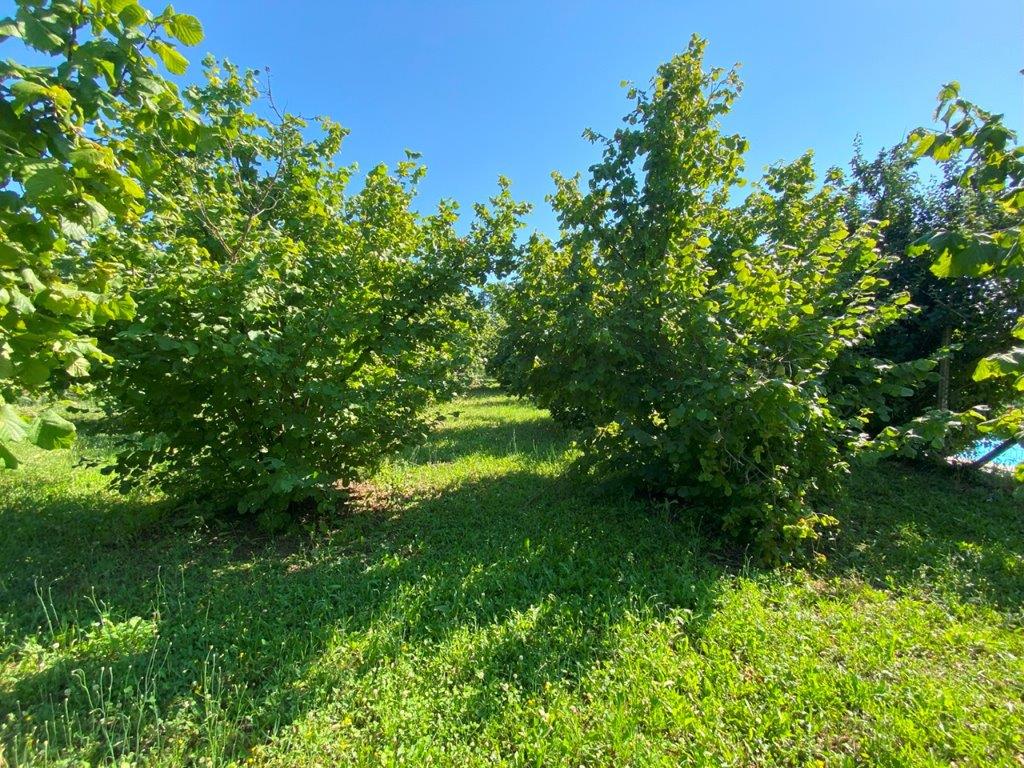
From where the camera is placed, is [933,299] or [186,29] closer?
[186,29]

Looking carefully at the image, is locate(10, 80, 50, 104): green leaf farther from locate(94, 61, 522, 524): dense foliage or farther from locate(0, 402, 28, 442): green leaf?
locate(94, 61, 522, 524): dense foliage

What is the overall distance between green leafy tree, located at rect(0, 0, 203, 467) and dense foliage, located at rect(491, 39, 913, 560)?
2.71m

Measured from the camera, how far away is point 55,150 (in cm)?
144

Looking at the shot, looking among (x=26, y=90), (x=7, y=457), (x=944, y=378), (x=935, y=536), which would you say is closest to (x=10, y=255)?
(x=26, y=90)

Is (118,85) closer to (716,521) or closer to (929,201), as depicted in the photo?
(716,521)

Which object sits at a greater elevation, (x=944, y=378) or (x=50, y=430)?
(x=50, y=430)

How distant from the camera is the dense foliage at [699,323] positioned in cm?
342

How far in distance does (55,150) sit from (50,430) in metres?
0.83

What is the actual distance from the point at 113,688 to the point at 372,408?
2149mm

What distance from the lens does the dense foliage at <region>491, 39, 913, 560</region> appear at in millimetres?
3416

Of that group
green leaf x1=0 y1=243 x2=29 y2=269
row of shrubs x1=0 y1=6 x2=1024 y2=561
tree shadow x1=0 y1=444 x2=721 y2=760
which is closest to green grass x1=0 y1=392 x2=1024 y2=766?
tree shadow x1=0 y1=444 x2=721 y2=760

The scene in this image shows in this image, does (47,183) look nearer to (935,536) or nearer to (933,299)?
(935,536)

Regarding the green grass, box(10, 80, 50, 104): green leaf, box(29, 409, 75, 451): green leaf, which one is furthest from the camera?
the green grass

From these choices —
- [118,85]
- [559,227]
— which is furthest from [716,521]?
[118,85]
